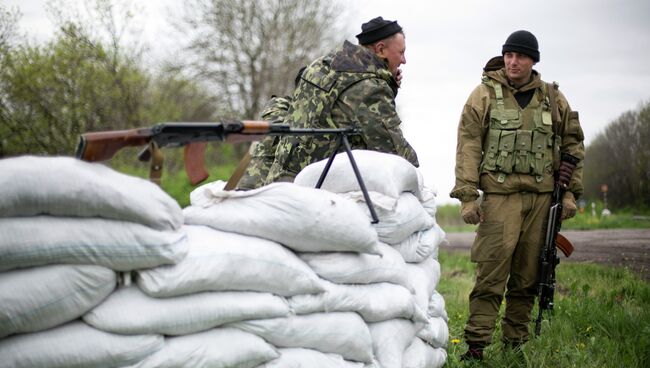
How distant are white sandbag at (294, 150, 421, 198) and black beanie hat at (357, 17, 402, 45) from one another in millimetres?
1296

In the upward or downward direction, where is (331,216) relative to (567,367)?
upward

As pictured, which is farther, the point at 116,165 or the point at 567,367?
the point at 116,165

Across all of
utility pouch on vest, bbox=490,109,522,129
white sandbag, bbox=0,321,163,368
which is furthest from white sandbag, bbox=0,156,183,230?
utility pouch on vest, bbox=490,109,522,129

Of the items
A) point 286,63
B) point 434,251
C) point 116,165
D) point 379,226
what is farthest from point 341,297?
point 286,63

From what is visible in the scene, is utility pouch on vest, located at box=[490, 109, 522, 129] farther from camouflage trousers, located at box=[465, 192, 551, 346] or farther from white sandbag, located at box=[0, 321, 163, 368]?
white sandbag, located at box=[0, 321, 163, 368]

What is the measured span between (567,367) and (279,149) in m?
2.21

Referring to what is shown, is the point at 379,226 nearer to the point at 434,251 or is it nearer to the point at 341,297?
the point at 341,297

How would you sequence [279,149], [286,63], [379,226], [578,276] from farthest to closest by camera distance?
[286,63]
[578,276]
[279,149]
[379,226]

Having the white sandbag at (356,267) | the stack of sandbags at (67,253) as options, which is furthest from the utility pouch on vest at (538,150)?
the stack of sandbags at (67,253)

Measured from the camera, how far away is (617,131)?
9672 mm

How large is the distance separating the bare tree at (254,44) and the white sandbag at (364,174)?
707 inches

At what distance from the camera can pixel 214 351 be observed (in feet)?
9.10

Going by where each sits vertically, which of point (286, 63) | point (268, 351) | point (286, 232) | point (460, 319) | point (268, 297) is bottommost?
point (460, 319)

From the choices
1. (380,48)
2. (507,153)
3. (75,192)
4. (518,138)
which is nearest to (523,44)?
(518,138)
